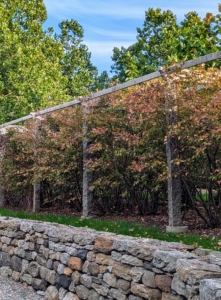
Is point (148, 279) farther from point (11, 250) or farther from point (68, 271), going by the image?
point (11, 250)

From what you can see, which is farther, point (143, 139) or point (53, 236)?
point (143, 139)

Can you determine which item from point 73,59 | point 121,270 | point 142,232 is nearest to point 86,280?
point 121,270

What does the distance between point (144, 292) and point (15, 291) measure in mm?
2706

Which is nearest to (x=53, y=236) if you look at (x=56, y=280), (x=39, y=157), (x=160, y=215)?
(x=56, y=280)

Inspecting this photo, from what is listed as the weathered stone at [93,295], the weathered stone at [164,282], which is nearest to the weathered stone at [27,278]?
the weathered stone at [93,295]

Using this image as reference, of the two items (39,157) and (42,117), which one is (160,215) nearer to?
(39,157)

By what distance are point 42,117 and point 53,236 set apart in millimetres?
4473

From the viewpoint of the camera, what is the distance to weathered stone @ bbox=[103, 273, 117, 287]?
434 centimetres

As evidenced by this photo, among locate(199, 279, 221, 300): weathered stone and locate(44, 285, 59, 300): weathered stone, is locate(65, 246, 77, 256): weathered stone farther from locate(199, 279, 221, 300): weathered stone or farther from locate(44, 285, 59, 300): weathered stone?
locate(199, 279, 221, 300): weathered stone

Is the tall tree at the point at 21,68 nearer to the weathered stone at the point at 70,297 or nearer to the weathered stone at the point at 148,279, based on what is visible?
the weathered stone at the point at 70,297

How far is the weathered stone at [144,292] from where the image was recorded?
3761mm

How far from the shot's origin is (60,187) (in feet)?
32.0

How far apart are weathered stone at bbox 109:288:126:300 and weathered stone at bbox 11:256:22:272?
2.47 m

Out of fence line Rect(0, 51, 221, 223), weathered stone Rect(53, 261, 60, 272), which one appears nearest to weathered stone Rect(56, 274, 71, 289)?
weathered stone Rect(53, 261, 60, 272)
